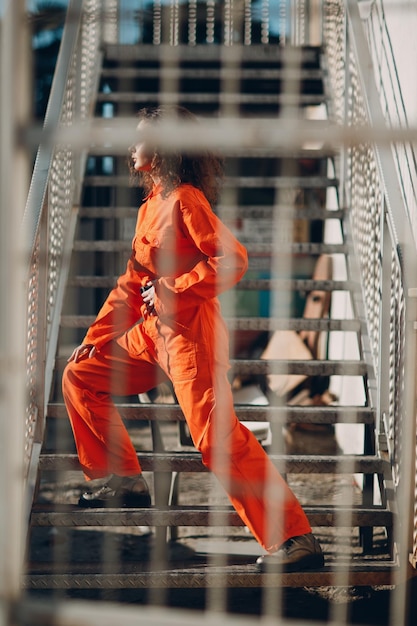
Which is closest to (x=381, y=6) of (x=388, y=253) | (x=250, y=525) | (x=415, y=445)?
(x=388, y=253)

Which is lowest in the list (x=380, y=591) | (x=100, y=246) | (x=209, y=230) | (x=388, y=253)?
(x=380, y=591)

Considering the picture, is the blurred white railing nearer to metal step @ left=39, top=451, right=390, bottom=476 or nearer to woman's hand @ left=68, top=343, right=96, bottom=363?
metal step @ left=39, top=451, right=390, bottom=476

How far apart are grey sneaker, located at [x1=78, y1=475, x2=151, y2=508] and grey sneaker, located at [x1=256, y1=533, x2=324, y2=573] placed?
63cm

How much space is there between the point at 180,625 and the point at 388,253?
263cm

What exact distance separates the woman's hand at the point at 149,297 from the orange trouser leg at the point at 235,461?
1.06 ft

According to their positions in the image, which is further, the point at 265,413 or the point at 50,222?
the point at 50,222

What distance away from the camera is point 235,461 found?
359cm

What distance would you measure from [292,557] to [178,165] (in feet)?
5.15

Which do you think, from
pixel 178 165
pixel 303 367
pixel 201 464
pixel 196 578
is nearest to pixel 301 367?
pixel 303 367

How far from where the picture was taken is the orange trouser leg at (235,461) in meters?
3.57

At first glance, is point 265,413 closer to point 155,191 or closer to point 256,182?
point 155,191

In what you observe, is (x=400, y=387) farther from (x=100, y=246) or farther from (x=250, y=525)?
(x=100, y=246)

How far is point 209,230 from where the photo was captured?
3486mm

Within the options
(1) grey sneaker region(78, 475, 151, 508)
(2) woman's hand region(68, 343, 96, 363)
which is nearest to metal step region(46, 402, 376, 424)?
(1) grey sneaker region(78, 475, 151, 508)
